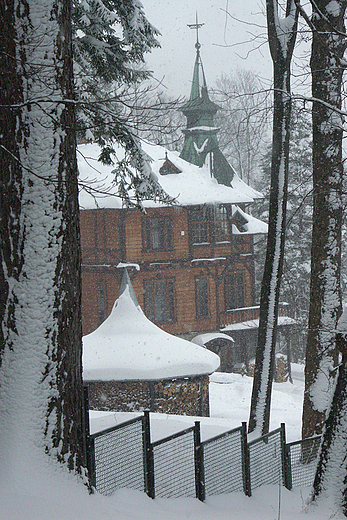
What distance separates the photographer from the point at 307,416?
945 centimetres

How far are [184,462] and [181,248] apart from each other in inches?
946

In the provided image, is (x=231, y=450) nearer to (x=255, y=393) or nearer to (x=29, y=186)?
(x=255, y=393)

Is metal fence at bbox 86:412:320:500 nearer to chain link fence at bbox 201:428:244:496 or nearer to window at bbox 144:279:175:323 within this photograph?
chain link fence at bbox 201:428:244:496

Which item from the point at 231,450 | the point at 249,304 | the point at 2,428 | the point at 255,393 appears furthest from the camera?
the point at 249,304

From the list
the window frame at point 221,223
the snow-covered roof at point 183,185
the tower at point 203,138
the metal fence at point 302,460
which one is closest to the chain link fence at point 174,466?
the metal fence at point 302,460

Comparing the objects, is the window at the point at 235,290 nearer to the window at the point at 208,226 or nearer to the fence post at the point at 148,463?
the window at the point at 208,226

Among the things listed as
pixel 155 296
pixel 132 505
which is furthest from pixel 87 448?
pixel 155 296

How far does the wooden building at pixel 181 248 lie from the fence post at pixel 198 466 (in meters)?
20.4

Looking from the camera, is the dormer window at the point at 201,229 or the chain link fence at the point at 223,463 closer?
the chain link fence at the point at 223,463

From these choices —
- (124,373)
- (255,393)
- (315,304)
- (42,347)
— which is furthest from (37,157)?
(124,373)

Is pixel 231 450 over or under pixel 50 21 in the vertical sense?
under

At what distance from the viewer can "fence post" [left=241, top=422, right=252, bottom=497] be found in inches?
291

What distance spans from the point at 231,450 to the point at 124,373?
10.9 meters

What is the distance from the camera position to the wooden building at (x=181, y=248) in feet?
94.7
